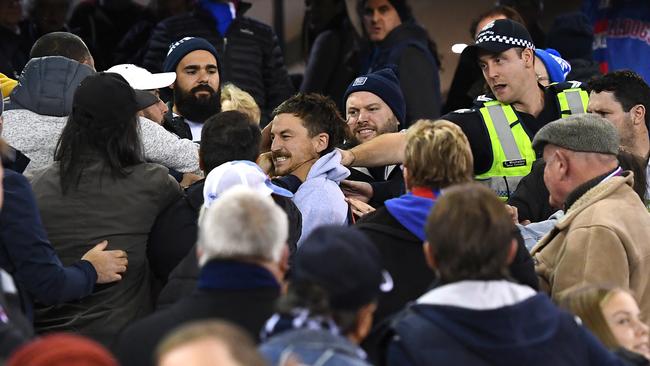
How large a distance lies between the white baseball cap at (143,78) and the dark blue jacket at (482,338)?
2905 mm

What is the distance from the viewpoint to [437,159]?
4875 mm

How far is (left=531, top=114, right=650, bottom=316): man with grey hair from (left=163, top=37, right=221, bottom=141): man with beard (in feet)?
6.70

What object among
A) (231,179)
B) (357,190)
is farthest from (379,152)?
(231,179)

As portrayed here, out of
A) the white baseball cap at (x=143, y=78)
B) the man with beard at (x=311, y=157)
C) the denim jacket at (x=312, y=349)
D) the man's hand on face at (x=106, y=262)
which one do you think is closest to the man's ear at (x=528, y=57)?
the man with beard at (x=311, y=157)

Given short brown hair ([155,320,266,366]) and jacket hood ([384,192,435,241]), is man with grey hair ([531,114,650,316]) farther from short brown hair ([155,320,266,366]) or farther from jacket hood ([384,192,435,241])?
short brown hair ([155,320,266,366])

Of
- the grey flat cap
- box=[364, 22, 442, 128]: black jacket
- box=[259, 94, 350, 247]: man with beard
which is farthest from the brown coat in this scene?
box=[364, 22, 442, 128]: black jacket

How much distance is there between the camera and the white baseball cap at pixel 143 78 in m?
6.57

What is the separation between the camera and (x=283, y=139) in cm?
618

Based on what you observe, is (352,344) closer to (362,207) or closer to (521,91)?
(362,207)

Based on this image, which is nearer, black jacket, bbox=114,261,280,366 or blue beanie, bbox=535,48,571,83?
black jacket, bbox=114,261,280,366

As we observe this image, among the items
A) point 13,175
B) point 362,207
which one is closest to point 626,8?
point 362,207

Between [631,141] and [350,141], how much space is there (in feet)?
4.49

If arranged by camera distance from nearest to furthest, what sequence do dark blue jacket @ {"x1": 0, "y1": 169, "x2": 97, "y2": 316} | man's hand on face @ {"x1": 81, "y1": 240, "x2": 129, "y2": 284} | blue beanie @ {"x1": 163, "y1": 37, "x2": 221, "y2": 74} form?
1. dark blue jacket @ {"x1": 0, "y1": 169, "x2": 97, "y2": 316}
2. man's hand on face @ {"x1": 81, "y1": 240, "x2": 129, "y2": 284}
3. blue beanie @ {"x1": 163, "y1": 37, "x2": 221, "y2": 74}

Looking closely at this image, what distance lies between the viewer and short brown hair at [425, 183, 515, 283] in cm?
399
